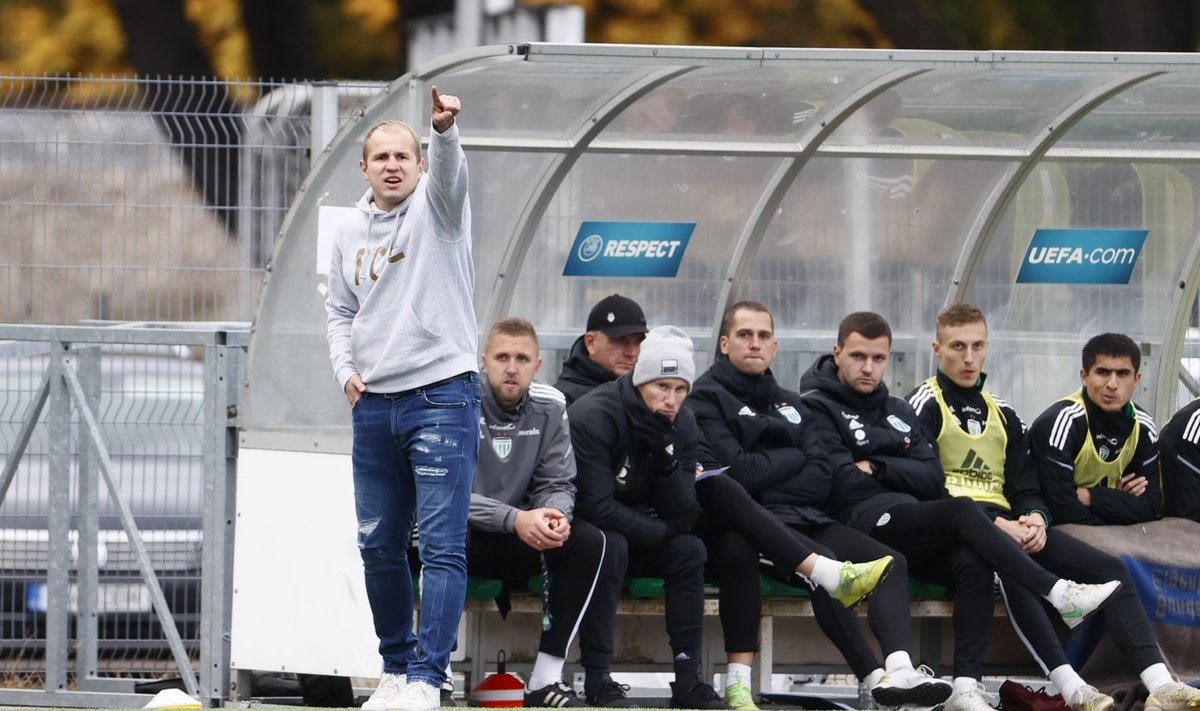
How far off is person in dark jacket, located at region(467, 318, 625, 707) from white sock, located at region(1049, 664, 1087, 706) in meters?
1.63

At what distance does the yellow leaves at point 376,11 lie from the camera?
67.0 ft

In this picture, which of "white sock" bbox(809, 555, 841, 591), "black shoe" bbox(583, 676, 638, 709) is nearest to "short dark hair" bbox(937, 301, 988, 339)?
"white sock" bbox(809, 555, 841, 591)

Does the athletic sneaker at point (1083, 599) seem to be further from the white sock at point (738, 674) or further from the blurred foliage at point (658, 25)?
the blurred foliage at point (658, 25)

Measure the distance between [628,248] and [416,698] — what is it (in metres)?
3.25

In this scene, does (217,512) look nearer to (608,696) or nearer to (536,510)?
(536,510)

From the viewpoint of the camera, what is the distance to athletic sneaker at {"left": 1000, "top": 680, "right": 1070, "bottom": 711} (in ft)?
24.1

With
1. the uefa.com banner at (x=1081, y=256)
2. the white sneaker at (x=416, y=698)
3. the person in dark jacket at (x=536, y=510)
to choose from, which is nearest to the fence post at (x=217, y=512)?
the person in dark jacket at (x=536, y=510)

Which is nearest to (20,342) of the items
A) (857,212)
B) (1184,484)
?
(857,212)

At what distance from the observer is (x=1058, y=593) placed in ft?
23.7

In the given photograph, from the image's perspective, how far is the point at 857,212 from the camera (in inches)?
351

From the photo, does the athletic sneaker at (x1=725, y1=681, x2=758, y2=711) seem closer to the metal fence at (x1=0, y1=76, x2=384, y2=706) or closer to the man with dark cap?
the man with dark cap

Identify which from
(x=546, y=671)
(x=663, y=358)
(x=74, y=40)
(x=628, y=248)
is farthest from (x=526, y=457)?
(x=74, y=40)

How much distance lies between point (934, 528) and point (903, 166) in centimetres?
206

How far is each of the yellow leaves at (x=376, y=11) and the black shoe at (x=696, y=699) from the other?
14.3 metres
